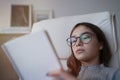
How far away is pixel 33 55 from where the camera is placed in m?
0.89

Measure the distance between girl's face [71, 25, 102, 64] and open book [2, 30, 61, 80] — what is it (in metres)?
0.31

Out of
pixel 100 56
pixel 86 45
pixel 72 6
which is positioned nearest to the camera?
pixel 86 45

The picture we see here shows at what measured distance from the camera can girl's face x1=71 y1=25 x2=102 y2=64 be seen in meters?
1.16

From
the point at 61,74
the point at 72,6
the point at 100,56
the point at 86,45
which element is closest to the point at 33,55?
the point at 61,74

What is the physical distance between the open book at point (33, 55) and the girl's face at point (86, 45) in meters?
0.31

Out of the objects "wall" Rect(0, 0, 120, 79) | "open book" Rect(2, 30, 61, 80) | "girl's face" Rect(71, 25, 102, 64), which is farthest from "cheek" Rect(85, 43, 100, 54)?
→ "wall" Rect(0, 0, 120, 79)

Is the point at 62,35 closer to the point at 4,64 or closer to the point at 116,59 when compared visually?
the point at 116,59

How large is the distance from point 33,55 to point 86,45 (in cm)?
37

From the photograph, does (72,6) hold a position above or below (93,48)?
above

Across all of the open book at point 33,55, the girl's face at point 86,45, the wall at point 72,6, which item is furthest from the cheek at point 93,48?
the wall at point 72,6

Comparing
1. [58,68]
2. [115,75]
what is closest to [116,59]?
[115,75]

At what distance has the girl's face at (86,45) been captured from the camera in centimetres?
116

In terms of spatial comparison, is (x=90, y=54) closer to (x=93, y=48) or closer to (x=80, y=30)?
(x=93, y=48)

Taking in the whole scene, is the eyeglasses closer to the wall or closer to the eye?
the eye
